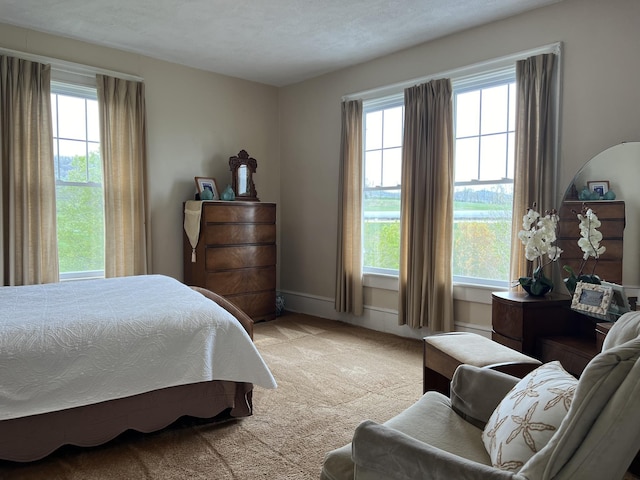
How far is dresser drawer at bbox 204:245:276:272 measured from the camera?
184 inches

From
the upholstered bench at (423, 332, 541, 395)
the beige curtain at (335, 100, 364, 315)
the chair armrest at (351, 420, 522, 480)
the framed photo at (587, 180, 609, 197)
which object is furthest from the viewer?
the beige curtain at (335, 100, 364, 315)

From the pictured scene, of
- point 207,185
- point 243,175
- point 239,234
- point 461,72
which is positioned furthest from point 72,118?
point 461,72

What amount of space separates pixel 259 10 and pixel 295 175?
2321 mm

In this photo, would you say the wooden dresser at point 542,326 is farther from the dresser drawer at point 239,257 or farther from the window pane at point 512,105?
the dresser drawer at point 239,257

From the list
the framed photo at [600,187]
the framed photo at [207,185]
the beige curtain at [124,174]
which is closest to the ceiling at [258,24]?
the beige curtain at [124,174]

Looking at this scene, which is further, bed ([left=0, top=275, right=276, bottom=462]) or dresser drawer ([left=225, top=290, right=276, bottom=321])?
dresser drawer ([left=225, top=290, right=276, bottom=321])

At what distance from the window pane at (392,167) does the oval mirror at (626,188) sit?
183 cm

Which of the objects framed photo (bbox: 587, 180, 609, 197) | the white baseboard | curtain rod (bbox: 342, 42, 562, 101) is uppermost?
curtain rod (bbox: 342, 42, 562, 101)

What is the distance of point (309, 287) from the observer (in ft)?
18.2

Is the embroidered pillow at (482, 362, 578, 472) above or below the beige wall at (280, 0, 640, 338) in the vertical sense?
below

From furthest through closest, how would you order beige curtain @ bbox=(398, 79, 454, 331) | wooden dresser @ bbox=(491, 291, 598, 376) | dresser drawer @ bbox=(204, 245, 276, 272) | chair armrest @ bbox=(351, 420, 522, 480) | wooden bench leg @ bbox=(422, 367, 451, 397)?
dresser drawer @ bbox=(204, 245, 276, 272) → beige curtain @ bbox=(398, 79, 454, 331) → wooden dresser @ bbox=(491, 291, 598, 376) → wooden bench leg @ bbox=(422, 367, 451, 397) → chair armrest @ bbox=(351, 420, 522, 480)

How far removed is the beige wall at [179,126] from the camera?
179 inches

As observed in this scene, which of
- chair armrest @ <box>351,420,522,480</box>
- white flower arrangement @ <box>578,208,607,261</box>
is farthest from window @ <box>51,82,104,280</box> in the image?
white flower arrangement @ <box>578,208,607,261</box>

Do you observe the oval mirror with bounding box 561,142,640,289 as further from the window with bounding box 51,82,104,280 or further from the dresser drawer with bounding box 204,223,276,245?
the window with bounding box 51,82,104,280
